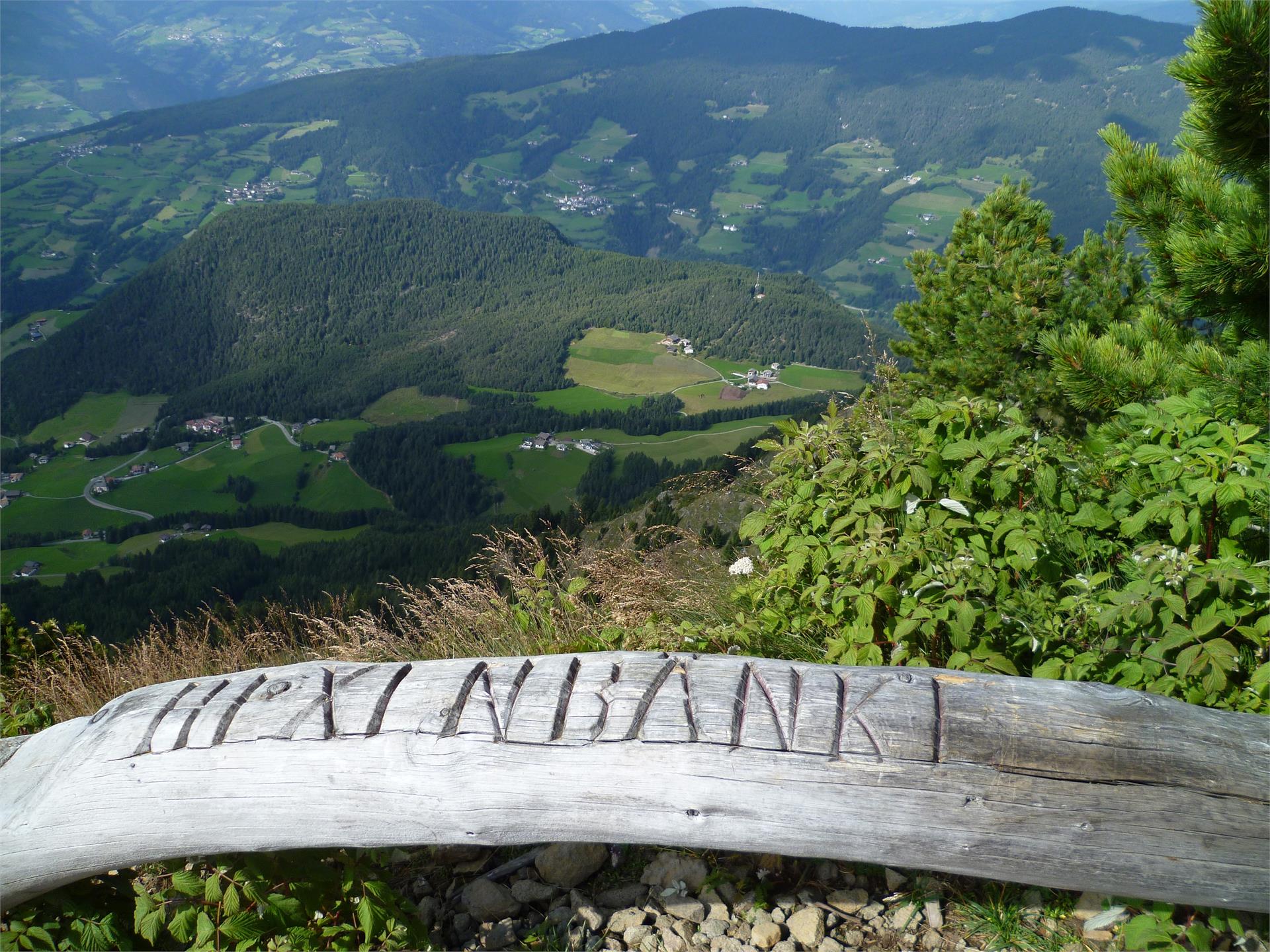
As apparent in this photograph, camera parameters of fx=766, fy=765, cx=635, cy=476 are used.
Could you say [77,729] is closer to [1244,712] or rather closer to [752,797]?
[752,797]

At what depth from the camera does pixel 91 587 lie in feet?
199

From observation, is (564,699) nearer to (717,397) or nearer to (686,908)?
(686,908)

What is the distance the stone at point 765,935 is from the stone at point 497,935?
869 mm

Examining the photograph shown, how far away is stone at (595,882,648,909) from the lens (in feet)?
9.48

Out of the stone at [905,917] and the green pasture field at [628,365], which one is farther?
the green pasture field at [628,365]

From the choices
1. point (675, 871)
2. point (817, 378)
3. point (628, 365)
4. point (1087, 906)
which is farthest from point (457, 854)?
point (628, 365)

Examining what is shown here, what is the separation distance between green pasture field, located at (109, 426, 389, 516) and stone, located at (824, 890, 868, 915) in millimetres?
97128

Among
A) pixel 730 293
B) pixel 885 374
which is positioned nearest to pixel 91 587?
pixel 885 374

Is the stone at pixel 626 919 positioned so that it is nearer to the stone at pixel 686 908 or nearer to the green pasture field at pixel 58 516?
the stone at pixel 686 908

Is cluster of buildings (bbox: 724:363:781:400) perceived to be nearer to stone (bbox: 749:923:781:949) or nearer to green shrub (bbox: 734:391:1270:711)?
green shrub (bbox: 734:391:1270:711)

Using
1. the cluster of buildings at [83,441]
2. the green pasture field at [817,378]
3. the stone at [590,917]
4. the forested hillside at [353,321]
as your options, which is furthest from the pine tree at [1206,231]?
the cluster of buildings at [83,441]

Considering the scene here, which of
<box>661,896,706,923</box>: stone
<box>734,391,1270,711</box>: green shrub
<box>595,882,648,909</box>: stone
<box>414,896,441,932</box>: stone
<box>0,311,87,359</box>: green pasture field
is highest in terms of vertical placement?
<box>734,391,1270,711</box>: green shrub

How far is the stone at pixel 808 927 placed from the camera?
2621 millimetres

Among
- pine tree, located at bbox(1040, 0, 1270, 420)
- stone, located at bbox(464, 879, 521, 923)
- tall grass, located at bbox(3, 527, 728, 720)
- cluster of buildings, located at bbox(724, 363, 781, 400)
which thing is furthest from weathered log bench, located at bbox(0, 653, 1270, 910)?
cluster of buildings, located at bbox(724, 363, 781, 400)
